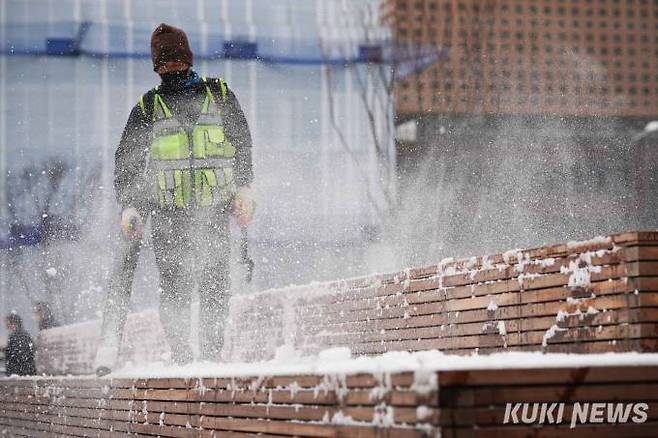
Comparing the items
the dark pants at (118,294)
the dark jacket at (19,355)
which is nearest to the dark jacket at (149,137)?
the dark pants at (118,294)

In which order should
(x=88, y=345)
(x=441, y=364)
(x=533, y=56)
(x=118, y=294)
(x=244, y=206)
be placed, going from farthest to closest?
1. (x=533, y=56)
2. (x=88, y=345)
3. (x=118, y=294)
4. (x=244, y=206)
5. (x=441, y=364)

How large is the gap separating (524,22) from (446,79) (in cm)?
324

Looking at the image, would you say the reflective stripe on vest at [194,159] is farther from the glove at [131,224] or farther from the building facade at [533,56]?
the building facade at [533,56]

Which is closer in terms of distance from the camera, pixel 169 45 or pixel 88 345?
pixel 169 45

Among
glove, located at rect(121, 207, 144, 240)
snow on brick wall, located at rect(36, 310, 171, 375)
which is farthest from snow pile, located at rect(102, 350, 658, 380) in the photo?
snow on brick wall, located at rect(36, 310, 171, 375)

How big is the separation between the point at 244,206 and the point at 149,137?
29.4 inches

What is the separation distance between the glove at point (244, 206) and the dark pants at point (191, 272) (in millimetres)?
125

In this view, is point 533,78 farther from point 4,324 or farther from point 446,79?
point 4,324

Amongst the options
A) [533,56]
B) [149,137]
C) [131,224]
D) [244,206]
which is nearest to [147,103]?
[149,137]

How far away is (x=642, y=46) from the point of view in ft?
81.9

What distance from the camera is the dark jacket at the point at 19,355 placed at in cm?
1146

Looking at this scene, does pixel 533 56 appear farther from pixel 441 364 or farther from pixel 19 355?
pixel 441 364

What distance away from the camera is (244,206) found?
6.68 meters

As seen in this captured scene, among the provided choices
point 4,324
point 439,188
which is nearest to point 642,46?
point 439,188
